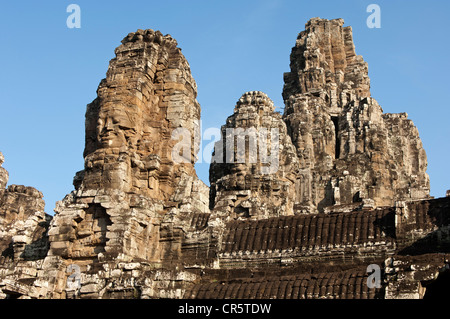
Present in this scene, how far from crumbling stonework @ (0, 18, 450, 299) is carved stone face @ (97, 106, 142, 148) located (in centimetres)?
4

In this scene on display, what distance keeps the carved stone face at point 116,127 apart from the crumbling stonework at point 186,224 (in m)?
0.04

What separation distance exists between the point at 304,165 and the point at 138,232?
1378 inches

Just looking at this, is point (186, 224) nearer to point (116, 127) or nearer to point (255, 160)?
point (116, 127)

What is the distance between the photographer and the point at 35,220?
28281mm

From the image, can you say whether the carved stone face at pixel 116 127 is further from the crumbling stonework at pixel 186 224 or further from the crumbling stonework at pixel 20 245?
the crumbling stonework at pixel 20 245

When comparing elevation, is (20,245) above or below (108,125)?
below

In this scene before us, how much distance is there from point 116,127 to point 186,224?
4.35 m

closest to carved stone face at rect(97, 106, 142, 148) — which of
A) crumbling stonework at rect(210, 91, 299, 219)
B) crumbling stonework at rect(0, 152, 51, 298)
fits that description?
crumbling stonework at rect(0, 152, 51, 298)

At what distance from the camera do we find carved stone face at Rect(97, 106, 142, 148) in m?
25.6

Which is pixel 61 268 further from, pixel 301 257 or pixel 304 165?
pixel 304 165

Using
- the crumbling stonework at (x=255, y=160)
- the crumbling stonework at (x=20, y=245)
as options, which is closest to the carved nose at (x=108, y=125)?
the crumbling stonework at (x=20, y=245)

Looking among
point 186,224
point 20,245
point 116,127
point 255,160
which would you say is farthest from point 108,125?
point 255,160

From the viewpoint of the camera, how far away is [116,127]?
25.8 meters
